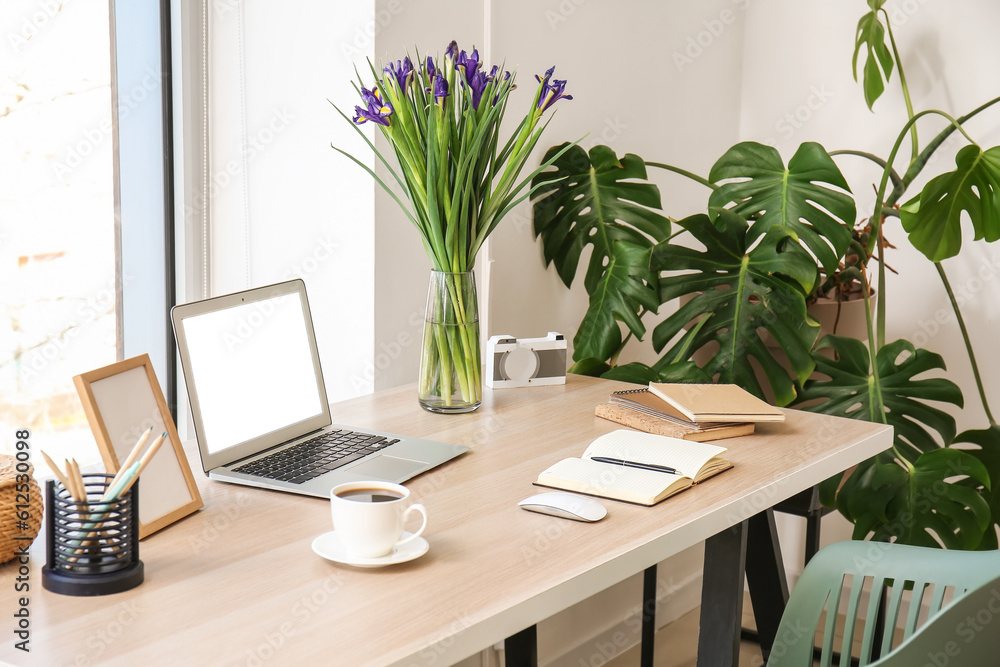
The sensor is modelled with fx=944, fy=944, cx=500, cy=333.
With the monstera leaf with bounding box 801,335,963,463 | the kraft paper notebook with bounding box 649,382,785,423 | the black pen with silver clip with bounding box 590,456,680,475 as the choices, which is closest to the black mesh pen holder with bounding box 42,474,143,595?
the black pen with silver clip with bounding box 590,456,680,475

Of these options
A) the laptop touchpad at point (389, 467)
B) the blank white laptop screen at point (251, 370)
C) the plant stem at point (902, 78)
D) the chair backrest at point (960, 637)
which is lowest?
the chair backrest at point (960, 637)

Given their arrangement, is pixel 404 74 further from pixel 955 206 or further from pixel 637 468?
pixel 955 206

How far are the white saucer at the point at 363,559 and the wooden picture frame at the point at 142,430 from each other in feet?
0.60

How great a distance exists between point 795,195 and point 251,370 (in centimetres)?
109

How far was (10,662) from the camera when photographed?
72cm

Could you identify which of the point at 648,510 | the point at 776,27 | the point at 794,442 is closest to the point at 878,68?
the point at 776,27

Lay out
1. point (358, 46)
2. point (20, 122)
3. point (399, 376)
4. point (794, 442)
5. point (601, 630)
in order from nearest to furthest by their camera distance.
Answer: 1. point (794, 442)
2. point (20, 122)
3. point (358, 46)
4. point (399, 376)
5. point (601, 630)

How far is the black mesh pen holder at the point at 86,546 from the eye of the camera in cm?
85

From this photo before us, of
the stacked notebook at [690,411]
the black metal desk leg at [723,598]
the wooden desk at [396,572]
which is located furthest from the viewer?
the stacked notebook at [690,411]

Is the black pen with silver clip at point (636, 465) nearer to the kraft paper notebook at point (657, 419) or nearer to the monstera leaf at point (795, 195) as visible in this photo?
the kraft paper notebook at point (657, 419)

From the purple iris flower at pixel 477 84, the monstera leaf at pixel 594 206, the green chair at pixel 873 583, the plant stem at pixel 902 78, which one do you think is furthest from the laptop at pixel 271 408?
the plant stem at pixel 902 78

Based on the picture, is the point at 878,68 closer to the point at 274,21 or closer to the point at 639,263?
the point at 639,263

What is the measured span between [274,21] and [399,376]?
0.69 metres

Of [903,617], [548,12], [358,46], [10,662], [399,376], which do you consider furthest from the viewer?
[903,617]
